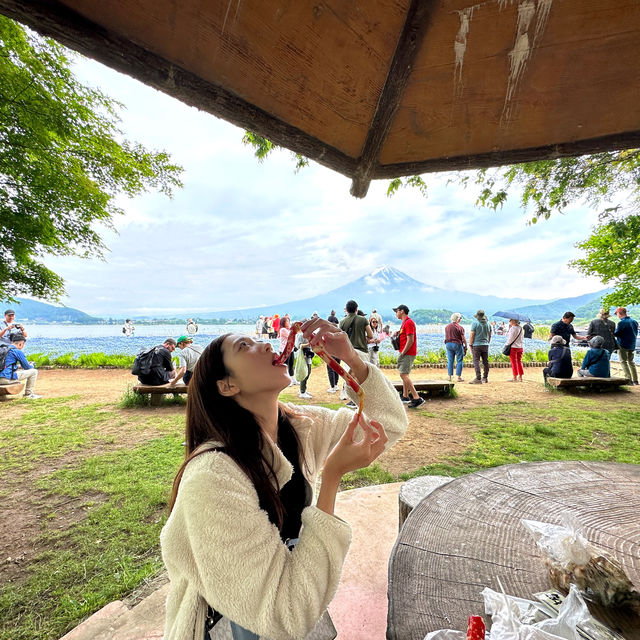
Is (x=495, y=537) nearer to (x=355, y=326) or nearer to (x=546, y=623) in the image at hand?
(x=546, y=623)

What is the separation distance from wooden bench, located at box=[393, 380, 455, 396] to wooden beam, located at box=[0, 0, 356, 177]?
6715 mm

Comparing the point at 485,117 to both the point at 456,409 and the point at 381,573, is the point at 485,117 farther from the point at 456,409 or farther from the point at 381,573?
the point at 456,409

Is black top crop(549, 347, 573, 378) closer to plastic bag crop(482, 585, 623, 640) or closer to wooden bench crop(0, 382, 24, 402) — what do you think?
plastic bag crop(482, 585, 623, 640)

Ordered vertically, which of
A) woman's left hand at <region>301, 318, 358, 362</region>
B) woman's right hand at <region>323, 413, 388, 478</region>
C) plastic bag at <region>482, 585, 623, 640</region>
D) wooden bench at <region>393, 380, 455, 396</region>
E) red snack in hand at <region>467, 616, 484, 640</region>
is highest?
woman's left hand at <region>301, 318, 358, 362</region>

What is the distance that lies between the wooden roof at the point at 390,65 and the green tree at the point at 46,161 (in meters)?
4.63

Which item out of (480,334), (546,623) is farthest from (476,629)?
(480,334)

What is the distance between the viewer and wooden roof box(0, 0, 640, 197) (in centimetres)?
128

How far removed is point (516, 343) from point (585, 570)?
10083mm

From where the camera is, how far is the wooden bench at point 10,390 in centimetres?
784

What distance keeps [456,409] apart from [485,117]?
20.9 ft

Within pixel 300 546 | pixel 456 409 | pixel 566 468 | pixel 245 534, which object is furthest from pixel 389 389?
pixel 456 409

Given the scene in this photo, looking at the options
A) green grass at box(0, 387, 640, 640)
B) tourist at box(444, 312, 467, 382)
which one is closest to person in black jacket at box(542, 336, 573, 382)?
green grass at box(0, 387, 640, 640)

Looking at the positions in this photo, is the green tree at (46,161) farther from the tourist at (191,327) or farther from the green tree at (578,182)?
the green tree at (578,182)

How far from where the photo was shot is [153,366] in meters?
7.60
